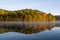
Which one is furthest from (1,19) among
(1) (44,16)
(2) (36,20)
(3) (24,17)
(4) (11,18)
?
(1) (44,16)

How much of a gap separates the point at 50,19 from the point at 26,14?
15774 millimetres

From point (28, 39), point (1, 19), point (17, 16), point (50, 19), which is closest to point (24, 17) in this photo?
point (17, 16)

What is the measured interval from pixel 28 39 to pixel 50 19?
78.6m

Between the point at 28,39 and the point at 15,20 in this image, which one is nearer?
the point at 28,39

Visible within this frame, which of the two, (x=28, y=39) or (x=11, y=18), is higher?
(x=28, y=39)

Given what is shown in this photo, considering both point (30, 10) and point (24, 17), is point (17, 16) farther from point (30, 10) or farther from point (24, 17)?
point (30, 10)

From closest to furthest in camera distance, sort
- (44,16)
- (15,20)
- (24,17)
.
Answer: (24,17), (15,20), (44,16)

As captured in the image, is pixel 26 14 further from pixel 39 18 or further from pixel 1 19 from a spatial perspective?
pixel 1 19

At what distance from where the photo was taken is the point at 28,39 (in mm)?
17234

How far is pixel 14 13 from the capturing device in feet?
283

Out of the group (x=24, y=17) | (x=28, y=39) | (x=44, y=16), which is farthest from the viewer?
(x=44, y=16)

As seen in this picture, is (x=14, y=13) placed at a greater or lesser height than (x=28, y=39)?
lesser

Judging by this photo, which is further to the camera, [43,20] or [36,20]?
[43,20]

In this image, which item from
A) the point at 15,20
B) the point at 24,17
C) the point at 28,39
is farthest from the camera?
the point at 15,20
